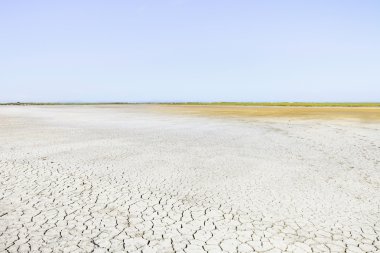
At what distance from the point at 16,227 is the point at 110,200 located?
1.20 meters

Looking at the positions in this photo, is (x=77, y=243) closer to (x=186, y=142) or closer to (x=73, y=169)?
(x=73, y=169)

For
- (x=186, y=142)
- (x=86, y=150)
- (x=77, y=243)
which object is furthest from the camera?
(x=186, y=142)

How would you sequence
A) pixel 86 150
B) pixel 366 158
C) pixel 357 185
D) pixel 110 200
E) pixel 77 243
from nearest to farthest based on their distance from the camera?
pixel 77 243, pixel 110 200, pixel 357 185, pixel 366 158, pixel 86 150

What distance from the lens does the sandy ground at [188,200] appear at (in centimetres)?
318

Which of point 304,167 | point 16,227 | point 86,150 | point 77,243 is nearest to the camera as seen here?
point 77,243

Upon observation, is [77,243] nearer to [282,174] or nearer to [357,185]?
[282,174]

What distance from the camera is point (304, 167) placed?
631cm

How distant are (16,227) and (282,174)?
14.0ft

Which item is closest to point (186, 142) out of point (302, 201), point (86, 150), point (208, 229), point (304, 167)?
point (86, 150)

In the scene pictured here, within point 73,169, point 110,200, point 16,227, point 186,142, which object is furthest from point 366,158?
point 16,227

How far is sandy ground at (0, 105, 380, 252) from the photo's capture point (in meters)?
3.18

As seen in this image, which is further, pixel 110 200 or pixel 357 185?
pixel 357 185

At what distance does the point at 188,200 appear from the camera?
438cm

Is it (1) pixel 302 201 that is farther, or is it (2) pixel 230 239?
(1) pixel 302 201
